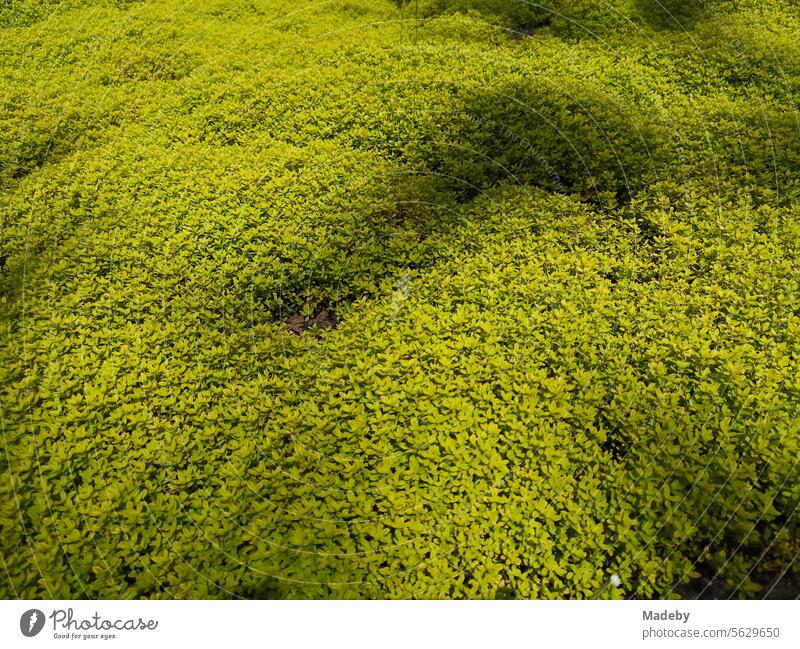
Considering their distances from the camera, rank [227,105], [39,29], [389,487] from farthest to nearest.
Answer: [39,29]
[227,105]
[389,487]

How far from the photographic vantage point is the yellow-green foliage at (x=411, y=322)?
3293mm

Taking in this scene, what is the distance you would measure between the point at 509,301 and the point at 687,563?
2713 millimetres

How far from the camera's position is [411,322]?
4918 mm

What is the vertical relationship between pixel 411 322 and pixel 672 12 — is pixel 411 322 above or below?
below

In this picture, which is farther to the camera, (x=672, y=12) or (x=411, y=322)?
(x=672, y=12)

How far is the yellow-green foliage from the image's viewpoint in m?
3.29

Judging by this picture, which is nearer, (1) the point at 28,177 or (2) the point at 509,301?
(2) the point at 509,301

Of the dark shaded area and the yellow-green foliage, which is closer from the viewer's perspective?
the yellow-green foliage

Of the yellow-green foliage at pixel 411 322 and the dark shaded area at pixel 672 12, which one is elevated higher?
the dark shaded area at pixel 672 12

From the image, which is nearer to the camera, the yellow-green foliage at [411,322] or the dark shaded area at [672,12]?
the yellow-green foliage at [411,322]

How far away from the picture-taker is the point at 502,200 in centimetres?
641

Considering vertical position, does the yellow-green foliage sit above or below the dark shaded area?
below

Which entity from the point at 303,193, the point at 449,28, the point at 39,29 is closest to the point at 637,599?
the point at 303,193
